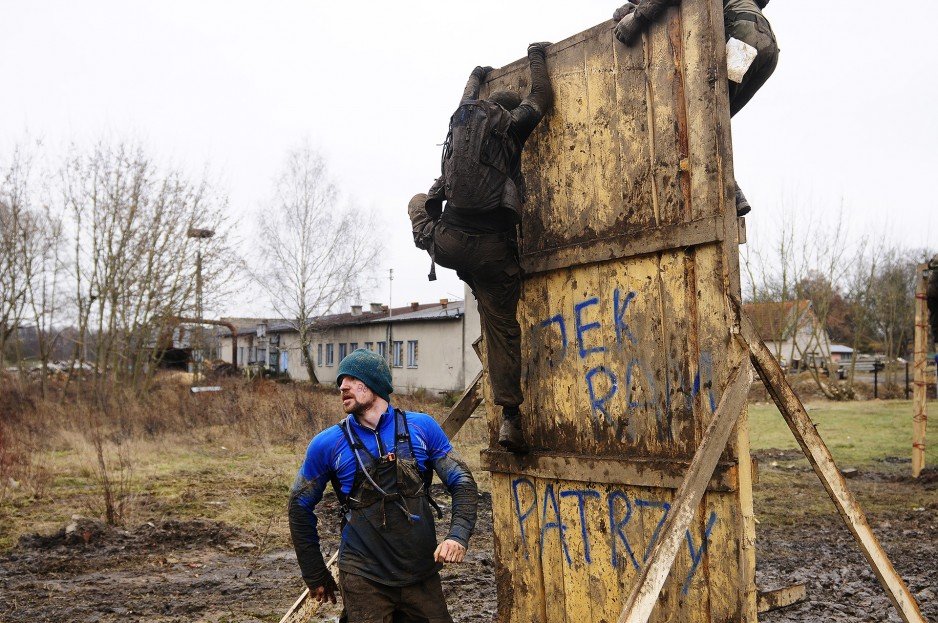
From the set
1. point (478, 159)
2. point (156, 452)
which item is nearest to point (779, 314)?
point (156, 452)

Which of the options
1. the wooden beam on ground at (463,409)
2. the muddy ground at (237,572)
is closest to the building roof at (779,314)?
the muddy ground at (237,572)

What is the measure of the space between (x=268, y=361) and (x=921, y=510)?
44.9 meters

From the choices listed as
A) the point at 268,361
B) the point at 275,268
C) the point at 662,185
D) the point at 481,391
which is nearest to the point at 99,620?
the point at 481,391

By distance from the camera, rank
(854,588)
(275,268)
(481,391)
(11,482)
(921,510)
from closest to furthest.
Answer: (481,391) < (854,588) < (921,510) < (11,482) < (275,268)

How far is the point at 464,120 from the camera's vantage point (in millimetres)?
3666

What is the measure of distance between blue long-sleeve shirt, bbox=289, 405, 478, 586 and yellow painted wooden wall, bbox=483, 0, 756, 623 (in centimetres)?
55

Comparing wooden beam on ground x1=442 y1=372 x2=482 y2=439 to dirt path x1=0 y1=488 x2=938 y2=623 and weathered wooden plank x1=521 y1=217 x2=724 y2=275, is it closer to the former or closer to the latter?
weathered wooden plank x1=521 y1=217 x2=724 y2=275

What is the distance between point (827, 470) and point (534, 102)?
2.25 meters

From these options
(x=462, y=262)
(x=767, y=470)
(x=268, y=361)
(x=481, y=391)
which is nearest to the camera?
(x=462, y=262)

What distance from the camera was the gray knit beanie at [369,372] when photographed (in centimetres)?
363

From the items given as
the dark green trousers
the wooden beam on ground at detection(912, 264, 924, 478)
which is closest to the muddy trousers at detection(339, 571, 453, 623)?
the dark green trousers

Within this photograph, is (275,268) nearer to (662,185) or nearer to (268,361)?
(268,361)

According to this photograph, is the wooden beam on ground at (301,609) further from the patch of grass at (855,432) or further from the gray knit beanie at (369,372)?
the patch of grass at (855,432)

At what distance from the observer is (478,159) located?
3666 millimetres
